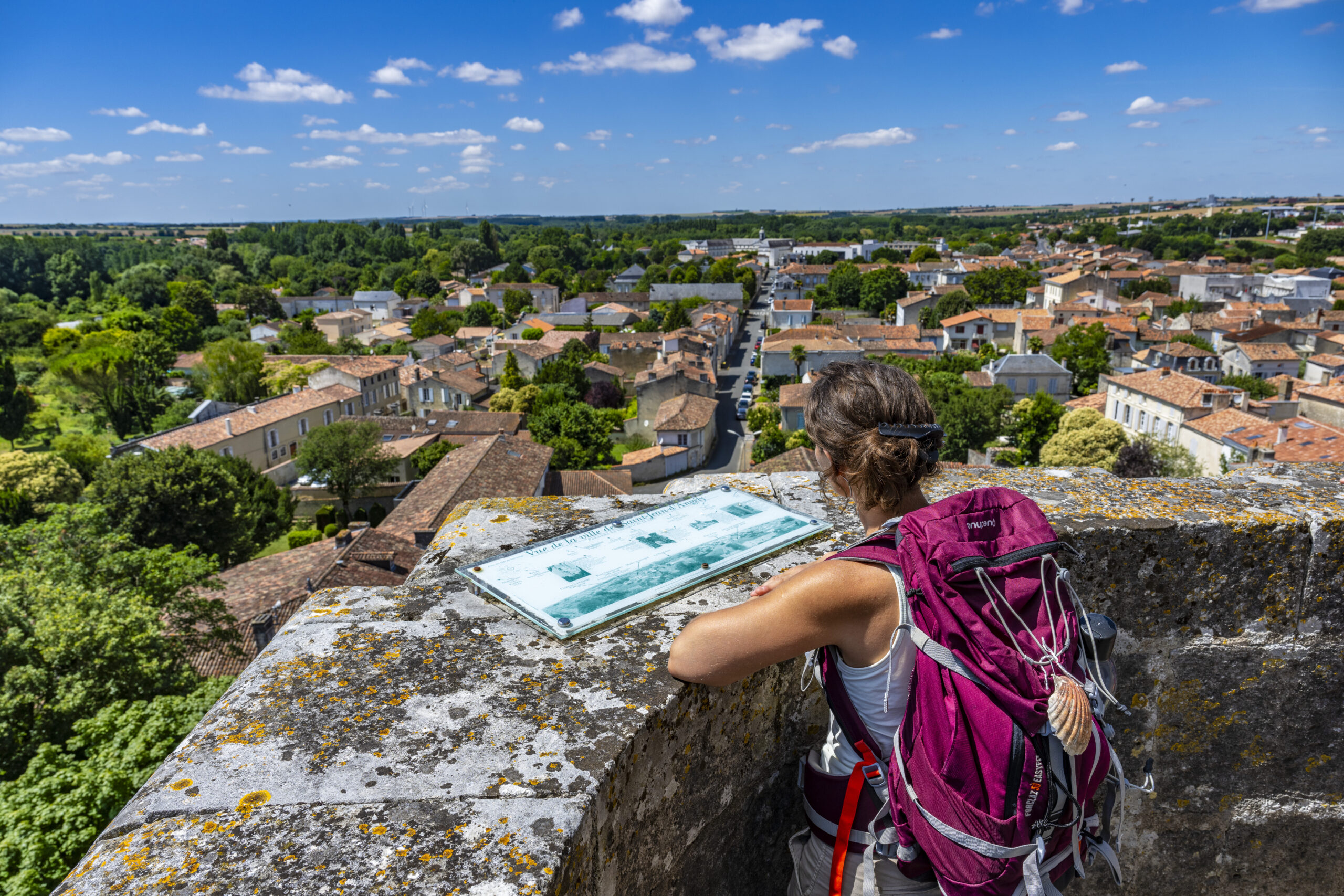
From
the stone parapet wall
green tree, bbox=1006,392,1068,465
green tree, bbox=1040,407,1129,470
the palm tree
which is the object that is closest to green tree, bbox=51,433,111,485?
the stone parapet wall

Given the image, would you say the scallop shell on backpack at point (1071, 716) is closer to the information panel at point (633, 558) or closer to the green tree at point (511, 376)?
the information panel at point (633, 558)

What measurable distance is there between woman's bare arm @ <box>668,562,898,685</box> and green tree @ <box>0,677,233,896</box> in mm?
5980

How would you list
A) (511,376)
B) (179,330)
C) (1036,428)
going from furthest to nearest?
(179,330) → (511,376) → (1036,428)

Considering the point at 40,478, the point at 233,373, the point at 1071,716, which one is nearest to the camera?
the point at 1071,716

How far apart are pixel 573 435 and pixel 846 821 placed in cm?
3749

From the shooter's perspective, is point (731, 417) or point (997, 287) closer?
point (731, 417)

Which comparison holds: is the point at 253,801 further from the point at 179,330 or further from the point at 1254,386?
the point at 179,330

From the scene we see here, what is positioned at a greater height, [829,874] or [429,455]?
[829,874]

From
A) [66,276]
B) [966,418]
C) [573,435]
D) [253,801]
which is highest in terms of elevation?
[66,276]

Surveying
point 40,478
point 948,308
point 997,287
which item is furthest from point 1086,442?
point 997,287

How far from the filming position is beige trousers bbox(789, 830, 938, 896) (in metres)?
1.71

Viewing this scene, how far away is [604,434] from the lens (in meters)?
39.9

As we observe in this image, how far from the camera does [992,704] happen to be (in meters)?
1.41

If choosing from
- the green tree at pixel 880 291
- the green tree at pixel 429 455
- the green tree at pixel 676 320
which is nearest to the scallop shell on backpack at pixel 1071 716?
the green tree at pixel 429 455
